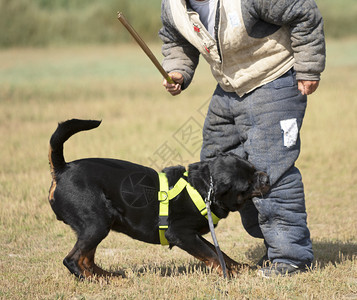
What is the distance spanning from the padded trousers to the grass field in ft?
1.01

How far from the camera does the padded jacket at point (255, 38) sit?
13.0 feet

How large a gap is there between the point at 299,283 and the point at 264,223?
0.57 meters

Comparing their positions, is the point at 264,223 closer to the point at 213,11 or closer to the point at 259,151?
the point at 259,151

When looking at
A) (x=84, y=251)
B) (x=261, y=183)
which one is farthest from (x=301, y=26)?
(x=84, y=251)

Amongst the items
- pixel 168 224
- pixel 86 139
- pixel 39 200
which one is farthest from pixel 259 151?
pixel 86 139

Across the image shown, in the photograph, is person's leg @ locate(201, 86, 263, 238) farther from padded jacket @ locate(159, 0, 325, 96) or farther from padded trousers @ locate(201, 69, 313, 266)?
padded jacket @ locate(159, 0, 325, 96)

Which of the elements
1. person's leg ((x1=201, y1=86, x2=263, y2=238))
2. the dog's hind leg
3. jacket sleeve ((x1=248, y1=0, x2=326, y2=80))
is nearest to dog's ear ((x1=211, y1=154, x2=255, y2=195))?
person's leg ((x1=201, y1=86, x2=263, y2=238))

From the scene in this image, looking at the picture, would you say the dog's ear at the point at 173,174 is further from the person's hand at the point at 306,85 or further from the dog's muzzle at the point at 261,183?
the person's hand at the point at 306,85

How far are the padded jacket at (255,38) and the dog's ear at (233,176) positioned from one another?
1.99ft

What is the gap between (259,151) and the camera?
434 cm

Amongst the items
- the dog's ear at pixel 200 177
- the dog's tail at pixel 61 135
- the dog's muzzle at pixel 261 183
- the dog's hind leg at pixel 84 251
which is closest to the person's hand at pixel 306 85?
the dog's muzzle at pixel 261 183

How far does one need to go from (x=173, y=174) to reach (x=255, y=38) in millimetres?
1293

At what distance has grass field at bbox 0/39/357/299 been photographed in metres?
4.18

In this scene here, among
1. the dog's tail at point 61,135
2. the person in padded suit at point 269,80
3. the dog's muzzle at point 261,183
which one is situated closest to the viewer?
the person in padded suit at point 269,80
